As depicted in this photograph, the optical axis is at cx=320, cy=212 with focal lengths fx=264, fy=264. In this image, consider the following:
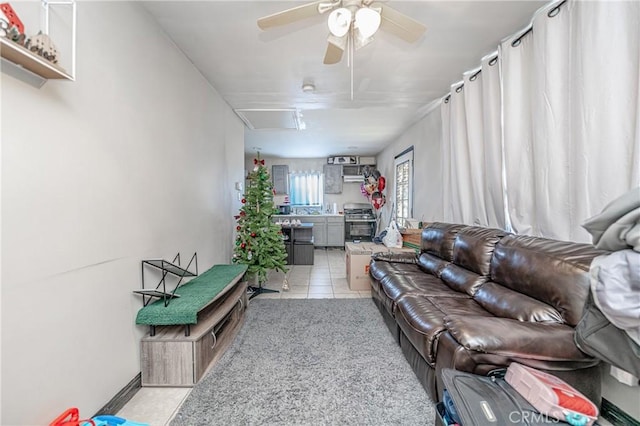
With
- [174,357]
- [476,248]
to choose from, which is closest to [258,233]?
[174,357]

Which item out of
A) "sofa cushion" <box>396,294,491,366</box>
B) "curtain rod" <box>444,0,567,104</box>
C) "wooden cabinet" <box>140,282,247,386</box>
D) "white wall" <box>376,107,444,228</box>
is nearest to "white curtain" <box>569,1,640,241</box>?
"curtain rod" <box>444,0,567,104</box>

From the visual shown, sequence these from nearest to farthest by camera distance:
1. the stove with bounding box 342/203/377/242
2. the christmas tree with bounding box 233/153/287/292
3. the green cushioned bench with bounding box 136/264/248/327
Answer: the green cushioned bench with bounding box 136/264/248/327 → the christmas tree with bounding box 233/153/287/292 → the stove with bounding box 342/203/377/242

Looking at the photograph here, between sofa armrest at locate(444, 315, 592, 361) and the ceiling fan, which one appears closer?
sofa armrest at locate(444, 315, 592, 361)

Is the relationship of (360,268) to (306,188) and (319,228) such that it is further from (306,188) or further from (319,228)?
(306,188)

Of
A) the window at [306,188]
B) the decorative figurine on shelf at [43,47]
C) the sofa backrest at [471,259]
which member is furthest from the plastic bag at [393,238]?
the window at [306,188]

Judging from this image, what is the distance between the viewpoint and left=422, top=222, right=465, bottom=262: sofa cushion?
2582 mm

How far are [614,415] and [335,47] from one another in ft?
8.25

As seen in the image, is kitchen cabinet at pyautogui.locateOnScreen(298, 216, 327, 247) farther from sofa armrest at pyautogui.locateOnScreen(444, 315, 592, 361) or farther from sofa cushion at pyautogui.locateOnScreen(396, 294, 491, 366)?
sofa armrest at pyautogui.locateOnScreen(444, 315, 592, 361)

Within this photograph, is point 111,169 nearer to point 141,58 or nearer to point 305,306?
point 141,58

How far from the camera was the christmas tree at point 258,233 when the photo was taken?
3467 mm

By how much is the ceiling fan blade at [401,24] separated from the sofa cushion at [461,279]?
5.88ft

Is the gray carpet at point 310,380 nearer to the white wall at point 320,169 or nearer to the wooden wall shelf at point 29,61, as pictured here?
the wooden wall shelf at point 29,61

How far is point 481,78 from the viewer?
247cm

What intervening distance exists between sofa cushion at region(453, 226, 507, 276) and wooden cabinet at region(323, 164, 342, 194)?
4966 millimetres
